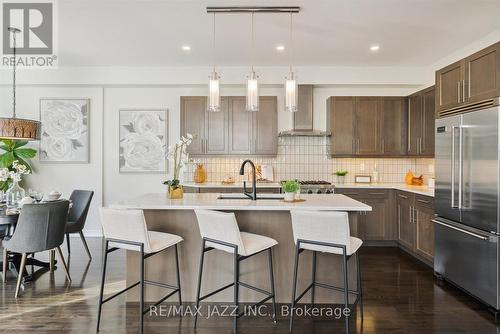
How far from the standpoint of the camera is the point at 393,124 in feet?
17.5

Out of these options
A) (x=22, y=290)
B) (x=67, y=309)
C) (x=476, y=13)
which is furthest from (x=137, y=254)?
(x=476, y=13)

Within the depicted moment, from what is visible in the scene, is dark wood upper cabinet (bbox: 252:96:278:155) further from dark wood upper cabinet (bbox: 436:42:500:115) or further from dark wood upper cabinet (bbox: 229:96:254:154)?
dark wood upper cabinet (bbox: 436:42:500:115)

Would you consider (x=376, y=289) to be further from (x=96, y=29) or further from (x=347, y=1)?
(x=96, y=29)

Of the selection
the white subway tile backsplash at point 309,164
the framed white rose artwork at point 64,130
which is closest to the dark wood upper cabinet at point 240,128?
the white subway tile backsplash at point 309,164

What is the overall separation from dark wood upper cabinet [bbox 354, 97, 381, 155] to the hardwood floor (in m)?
2.19

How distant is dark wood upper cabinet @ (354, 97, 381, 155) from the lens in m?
5.34

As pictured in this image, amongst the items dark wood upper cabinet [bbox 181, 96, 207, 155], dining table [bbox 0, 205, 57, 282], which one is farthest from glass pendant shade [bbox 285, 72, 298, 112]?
dining table [bbox 0, 205, 57, 282]

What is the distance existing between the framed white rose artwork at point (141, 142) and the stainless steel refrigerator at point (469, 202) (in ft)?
14.0

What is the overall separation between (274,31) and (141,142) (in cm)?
311

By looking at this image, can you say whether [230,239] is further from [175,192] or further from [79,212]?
[79,212]

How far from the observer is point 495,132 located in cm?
283

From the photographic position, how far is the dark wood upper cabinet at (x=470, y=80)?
291 cm

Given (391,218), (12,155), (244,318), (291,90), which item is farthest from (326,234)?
(12,155)

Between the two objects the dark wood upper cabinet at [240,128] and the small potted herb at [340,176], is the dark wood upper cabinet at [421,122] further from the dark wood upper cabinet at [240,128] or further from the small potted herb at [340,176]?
the dark wood upper cabinet at [240,128]
